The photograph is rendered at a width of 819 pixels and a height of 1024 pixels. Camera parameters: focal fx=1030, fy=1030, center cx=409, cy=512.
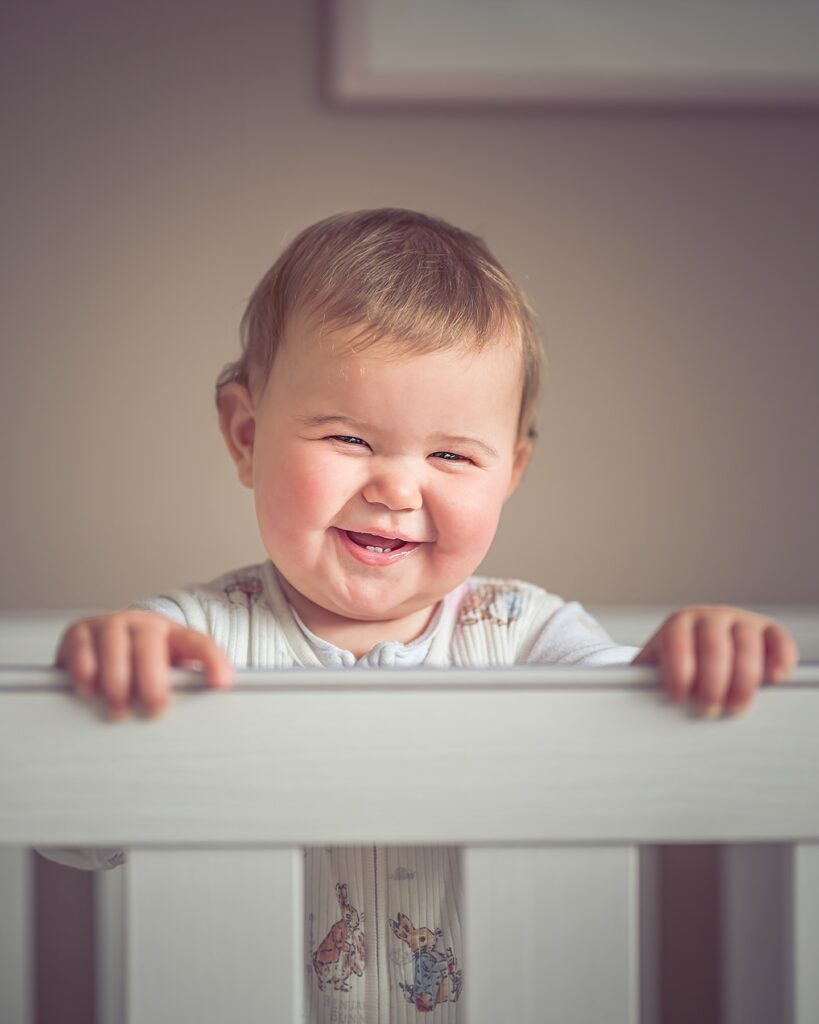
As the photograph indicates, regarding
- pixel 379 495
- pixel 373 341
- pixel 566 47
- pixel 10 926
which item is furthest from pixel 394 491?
pixel 566 47

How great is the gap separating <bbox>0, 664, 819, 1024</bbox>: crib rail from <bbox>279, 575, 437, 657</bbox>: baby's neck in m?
0.36

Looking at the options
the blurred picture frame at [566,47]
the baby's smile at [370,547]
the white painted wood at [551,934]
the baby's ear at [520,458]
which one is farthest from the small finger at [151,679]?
the blurred picture frame at [566,47]

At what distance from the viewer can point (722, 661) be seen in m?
0.51

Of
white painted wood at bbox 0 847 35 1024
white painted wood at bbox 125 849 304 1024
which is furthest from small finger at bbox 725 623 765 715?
white painted wood at bbox 0 847 35 1024

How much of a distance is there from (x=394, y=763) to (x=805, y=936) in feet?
0.73

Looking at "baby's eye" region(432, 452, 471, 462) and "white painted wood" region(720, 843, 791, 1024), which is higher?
"baby's eye" region(432, 452, 471, 462)

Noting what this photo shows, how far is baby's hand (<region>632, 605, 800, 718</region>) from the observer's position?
20.1 inches

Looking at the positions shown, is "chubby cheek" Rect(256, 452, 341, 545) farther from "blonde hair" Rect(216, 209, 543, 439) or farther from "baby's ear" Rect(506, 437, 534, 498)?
"baby's ear" Rect(506, 437, 534, 498)

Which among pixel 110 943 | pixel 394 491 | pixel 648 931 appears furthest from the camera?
pixel 648 931

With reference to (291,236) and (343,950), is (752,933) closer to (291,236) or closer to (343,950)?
(343,950)

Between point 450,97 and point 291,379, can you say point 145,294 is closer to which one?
point 450,97

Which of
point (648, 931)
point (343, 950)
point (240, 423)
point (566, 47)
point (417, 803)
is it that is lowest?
point (648, 931)

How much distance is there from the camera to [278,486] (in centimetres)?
78

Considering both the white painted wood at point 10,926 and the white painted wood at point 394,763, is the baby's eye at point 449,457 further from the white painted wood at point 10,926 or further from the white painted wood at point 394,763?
the white painted wood at point 10,926
